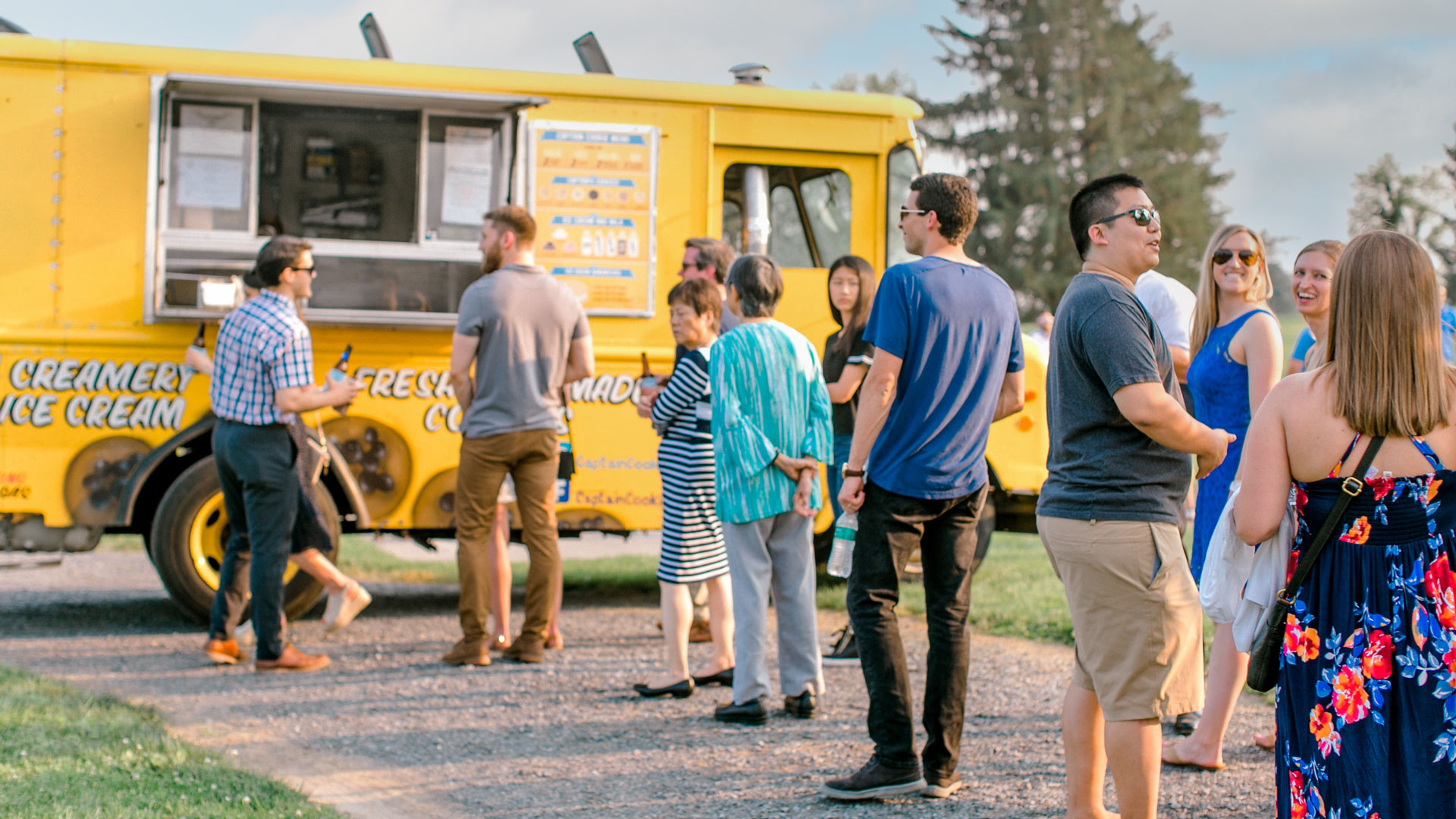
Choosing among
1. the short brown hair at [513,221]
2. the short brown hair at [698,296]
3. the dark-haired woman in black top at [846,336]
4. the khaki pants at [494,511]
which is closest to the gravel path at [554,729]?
the khaki pants at [494,511]

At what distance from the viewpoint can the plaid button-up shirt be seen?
5.88 m

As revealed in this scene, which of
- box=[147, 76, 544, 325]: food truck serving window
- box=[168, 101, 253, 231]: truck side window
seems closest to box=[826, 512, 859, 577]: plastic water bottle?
box=[147, 76, 544, 325]: food truck serving window

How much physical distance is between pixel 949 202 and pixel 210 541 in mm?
4682

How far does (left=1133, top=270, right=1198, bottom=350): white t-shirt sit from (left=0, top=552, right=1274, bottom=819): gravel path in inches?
60.8

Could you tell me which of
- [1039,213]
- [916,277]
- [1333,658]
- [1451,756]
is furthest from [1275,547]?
[1039,213]

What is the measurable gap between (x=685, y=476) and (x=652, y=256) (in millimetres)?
2086

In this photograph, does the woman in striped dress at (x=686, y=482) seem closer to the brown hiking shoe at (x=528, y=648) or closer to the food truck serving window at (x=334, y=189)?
the brown hiking shoe at (x=528, y=648)

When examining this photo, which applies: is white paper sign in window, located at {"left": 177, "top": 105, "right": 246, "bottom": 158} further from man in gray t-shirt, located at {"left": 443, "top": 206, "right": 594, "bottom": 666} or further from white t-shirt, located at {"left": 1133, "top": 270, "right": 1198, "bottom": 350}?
white t-shirt, located at {"left": 1133, "top": 270, "right": 1198, "bottom": 350}

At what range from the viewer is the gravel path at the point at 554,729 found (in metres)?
4.27

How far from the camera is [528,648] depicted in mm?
6359

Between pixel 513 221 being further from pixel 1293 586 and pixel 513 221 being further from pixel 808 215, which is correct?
pixel 1293 586

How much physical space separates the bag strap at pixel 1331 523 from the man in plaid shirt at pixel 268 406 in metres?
4.32

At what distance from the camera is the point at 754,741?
195 inches

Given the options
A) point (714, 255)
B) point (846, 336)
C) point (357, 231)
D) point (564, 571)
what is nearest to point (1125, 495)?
point (846, 336)
